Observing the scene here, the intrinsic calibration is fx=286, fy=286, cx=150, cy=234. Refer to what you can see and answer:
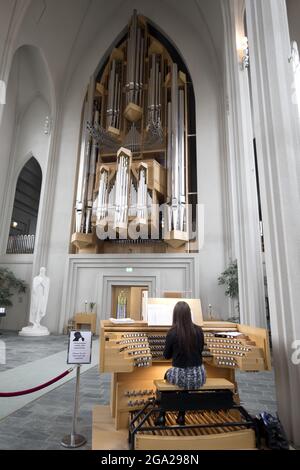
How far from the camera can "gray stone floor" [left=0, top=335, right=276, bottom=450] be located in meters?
2.69

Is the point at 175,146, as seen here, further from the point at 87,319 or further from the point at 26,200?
the point at 26,200

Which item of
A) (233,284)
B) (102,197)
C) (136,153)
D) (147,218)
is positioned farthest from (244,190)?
(136,153)

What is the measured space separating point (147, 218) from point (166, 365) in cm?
655

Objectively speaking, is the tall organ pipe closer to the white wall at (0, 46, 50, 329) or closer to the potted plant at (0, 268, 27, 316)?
the white wall at (0, 46, 50, 329)

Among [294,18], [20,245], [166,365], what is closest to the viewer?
[166,365]

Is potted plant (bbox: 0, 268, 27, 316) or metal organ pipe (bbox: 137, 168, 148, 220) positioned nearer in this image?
metal organ pipe (bbox: 137, 168, 148, 220)

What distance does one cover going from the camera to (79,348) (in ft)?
9.61

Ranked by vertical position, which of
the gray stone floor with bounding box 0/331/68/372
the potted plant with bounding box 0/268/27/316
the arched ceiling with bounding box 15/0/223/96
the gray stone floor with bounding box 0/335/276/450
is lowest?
the gray stone floor with bounding box 0/335/276/450

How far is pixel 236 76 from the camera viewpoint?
22.2ft

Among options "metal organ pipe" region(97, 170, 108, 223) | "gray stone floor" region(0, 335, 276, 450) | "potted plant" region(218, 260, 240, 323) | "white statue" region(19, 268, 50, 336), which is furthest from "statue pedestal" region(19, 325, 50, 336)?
"potted plant" region(218, 260, 240, 323)

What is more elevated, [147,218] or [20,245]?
[147,218]

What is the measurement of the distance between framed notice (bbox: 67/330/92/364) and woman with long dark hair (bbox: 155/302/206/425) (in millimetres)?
850

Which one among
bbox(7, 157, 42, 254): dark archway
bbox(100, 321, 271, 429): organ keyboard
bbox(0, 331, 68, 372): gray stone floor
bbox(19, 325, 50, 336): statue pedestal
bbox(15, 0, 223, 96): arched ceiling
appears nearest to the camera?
bbox(100, 321, 271, 429): organ keyboard
